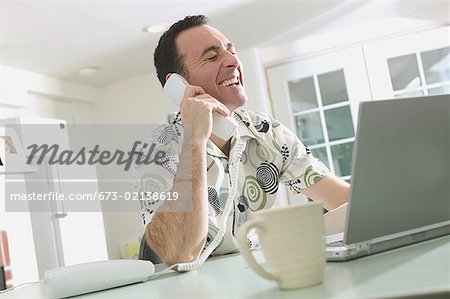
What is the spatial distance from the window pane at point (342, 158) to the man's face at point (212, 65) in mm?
2970

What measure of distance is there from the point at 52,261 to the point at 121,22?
1667mm

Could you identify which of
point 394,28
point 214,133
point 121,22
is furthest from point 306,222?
point 394,28

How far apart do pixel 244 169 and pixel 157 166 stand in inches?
9.2

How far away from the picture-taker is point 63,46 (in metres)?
3.86

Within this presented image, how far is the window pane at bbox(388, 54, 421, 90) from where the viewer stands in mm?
4293

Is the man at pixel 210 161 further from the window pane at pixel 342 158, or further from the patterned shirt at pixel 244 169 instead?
the window pane at pixel 342 158

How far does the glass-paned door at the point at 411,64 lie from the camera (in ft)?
13.9

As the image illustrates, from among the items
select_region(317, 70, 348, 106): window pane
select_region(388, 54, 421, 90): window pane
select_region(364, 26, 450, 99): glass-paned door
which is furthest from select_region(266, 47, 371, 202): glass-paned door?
select_region(388, 54, 421, 90): window pane

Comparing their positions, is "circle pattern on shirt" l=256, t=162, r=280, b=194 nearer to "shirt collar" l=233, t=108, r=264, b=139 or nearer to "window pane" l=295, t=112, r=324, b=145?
"shirt collar" l=233, t=108, r=264, b=139

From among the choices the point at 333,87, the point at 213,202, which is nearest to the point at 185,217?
the point at 213,202

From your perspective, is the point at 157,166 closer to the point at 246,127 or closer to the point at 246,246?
the point at 246,127

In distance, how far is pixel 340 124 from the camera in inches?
175

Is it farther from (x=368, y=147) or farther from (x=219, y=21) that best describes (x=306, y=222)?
(x=219, y=21)

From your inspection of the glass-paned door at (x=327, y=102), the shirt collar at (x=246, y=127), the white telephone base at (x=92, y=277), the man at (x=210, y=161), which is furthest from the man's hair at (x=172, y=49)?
the glass-paned door at (x=327, y=102)
